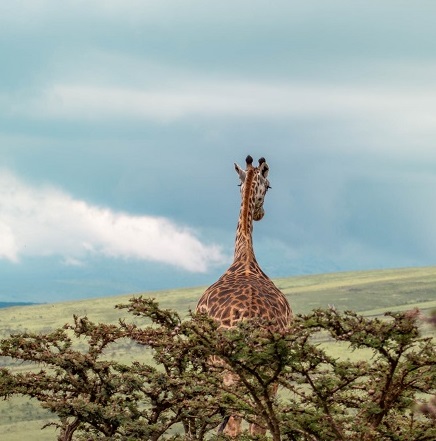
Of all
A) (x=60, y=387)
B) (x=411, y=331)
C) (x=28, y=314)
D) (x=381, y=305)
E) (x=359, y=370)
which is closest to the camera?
(x=411, y=331)

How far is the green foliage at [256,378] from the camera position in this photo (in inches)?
507

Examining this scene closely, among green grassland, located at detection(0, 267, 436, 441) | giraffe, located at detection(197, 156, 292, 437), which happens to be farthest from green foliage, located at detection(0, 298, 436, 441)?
green grassland, located at detection(0, 267, 436, 441)

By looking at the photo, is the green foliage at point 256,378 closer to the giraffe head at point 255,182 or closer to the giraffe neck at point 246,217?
the giraffe neck at point 246,217

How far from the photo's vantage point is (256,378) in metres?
14.5

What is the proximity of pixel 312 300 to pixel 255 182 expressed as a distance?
9893cm

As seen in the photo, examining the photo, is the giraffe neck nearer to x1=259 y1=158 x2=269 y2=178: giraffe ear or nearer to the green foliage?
x1=259 y1=158 x2=269 y2=178: giraffe ear

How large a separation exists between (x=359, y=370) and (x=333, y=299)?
112m

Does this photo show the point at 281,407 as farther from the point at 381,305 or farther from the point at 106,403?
the point at 381,305

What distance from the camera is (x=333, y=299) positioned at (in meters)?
125

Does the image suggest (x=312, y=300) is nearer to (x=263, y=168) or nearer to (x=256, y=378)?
(x=263, y=168)

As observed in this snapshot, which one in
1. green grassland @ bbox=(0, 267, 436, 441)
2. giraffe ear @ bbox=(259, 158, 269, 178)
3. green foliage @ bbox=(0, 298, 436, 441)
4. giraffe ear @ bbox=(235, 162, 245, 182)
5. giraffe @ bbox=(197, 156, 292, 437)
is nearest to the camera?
green foliage @ bbox=(0, 298, 436, 441)

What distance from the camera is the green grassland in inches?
4560

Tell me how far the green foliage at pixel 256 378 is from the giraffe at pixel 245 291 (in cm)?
85

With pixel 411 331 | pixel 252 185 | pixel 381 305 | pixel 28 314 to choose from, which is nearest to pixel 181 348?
pixel 411 331
